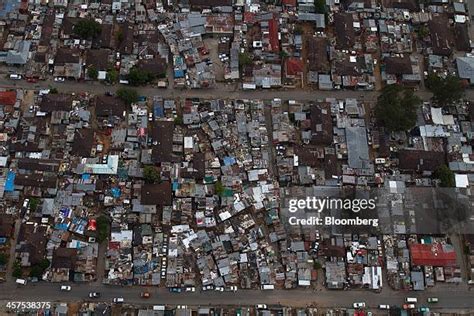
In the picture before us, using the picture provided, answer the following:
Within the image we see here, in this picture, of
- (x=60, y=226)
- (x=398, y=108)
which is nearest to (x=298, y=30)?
(x=398, y=108)

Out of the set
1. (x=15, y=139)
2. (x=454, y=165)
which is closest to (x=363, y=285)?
(x=454, y=165)

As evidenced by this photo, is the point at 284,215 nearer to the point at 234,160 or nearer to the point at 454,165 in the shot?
the point at 234,160

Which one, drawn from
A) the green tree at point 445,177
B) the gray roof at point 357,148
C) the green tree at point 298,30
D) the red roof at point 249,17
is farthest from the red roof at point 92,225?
the green tree at point 445,177

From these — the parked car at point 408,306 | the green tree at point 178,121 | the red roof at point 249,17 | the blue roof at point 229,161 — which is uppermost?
the red roof at point 249,17

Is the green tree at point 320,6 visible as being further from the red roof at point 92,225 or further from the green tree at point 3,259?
the green tree at point 3,259

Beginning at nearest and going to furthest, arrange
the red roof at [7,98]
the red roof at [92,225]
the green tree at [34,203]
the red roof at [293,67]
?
the red roof at [92,225], the green tree at [34,203], the red roof at [7,98], the red roof at [293,67]
